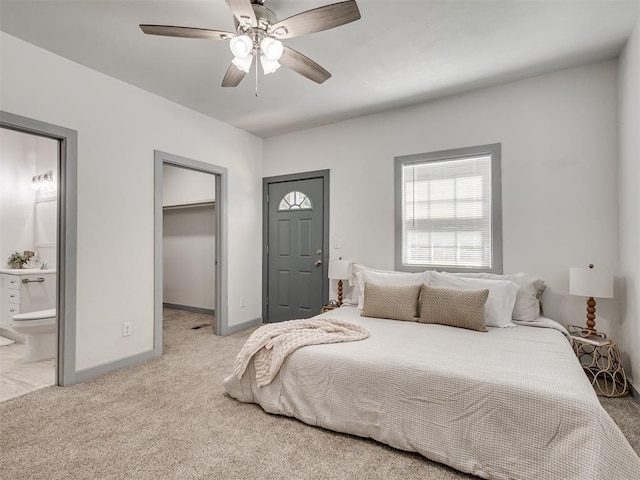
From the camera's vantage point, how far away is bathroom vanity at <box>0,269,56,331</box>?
12.6 feet

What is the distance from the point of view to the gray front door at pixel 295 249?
436 cm

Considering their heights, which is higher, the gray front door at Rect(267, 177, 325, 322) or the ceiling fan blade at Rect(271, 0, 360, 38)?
the ceiling fan blade at Rect(271, 0, 360, 38)

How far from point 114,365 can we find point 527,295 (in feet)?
12.2

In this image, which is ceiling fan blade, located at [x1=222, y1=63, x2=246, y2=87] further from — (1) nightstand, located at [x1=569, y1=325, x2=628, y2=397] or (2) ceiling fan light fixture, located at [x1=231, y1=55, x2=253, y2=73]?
(1) nightstand, located at [x1=569, y1=325, x2=628, y2=397]

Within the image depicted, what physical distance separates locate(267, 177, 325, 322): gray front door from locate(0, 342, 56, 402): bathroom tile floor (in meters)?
2.48

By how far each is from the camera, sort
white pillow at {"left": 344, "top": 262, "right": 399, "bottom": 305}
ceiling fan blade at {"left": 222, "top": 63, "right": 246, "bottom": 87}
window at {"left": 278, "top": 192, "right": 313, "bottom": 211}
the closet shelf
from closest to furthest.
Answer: ceiling fan blade at {"left": 222, "top": 63, "right": 246, "bottom": 87} < white pillow at {"left": 344, "top": 262, "right": 399, "bottom": 305} < window at {"left": 278, "top": 192, "right": 313, "bottom": 211} < the closet shelf

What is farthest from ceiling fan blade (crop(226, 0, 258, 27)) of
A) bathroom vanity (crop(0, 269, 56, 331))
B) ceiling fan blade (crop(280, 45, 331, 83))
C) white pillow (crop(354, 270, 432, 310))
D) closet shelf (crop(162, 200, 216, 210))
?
bathroom vanity (crop(0, 269, 56, 331))

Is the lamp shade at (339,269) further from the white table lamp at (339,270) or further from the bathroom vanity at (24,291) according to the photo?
the bathroom vanity at (24,291)

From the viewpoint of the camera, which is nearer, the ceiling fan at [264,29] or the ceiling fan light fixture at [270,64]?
the ceiling fan at [264,29]

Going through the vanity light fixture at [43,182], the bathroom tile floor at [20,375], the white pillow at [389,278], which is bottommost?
the bathroom tile floor at [20,375]

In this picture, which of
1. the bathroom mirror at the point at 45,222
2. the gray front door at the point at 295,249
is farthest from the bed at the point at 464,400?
the bathroom mirror at the point at 45,222

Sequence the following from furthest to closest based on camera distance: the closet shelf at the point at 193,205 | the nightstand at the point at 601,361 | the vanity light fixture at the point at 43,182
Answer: the closet shelf at the point at 193,205
the vanity light fixture at the point at 43,182
the nightstand at the point at 601,361

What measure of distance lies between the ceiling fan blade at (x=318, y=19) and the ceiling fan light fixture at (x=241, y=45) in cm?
16

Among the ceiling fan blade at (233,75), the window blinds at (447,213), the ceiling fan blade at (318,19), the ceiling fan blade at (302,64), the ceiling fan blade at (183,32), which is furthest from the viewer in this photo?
the window blinds at (447,213)
